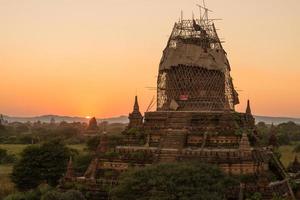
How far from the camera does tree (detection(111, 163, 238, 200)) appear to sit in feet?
73.7

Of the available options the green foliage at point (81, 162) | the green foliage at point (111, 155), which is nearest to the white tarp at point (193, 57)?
the green foliage at point (111, 155)

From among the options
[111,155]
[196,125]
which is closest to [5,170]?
[111,155]

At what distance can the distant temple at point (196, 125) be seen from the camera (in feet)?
88.9

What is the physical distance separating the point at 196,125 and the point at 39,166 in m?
14.4

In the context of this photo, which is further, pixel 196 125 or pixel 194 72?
pixel 194 72

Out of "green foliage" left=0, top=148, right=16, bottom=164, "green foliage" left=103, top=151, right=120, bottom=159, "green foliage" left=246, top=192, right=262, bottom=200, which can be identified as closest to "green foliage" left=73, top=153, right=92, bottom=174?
"green foliage" left=103, top=151, right=120, bottom=159

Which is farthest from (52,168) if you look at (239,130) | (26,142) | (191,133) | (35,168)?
(26,142)

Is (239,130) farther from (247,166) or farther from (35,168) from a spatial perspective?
(35,168)

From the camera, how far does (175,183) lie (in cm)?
2278

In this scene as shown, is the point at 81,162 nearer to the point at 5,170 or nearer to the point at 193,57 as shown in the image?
the point at 5,170

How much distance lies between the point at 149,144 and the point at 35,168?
463 inches

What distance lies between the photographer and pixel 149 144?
30734 millimetres

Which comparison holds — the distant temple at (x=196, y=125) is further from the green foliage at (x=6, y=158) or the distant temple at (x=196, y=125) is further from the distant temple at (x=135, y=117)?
the green foliage at (x=6, y=158)

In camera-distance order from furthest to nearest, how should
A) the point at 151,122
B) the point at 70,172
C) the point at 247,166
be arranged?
1. the point at 151,122
2. the point at 70,172
3. the point at 247,166
